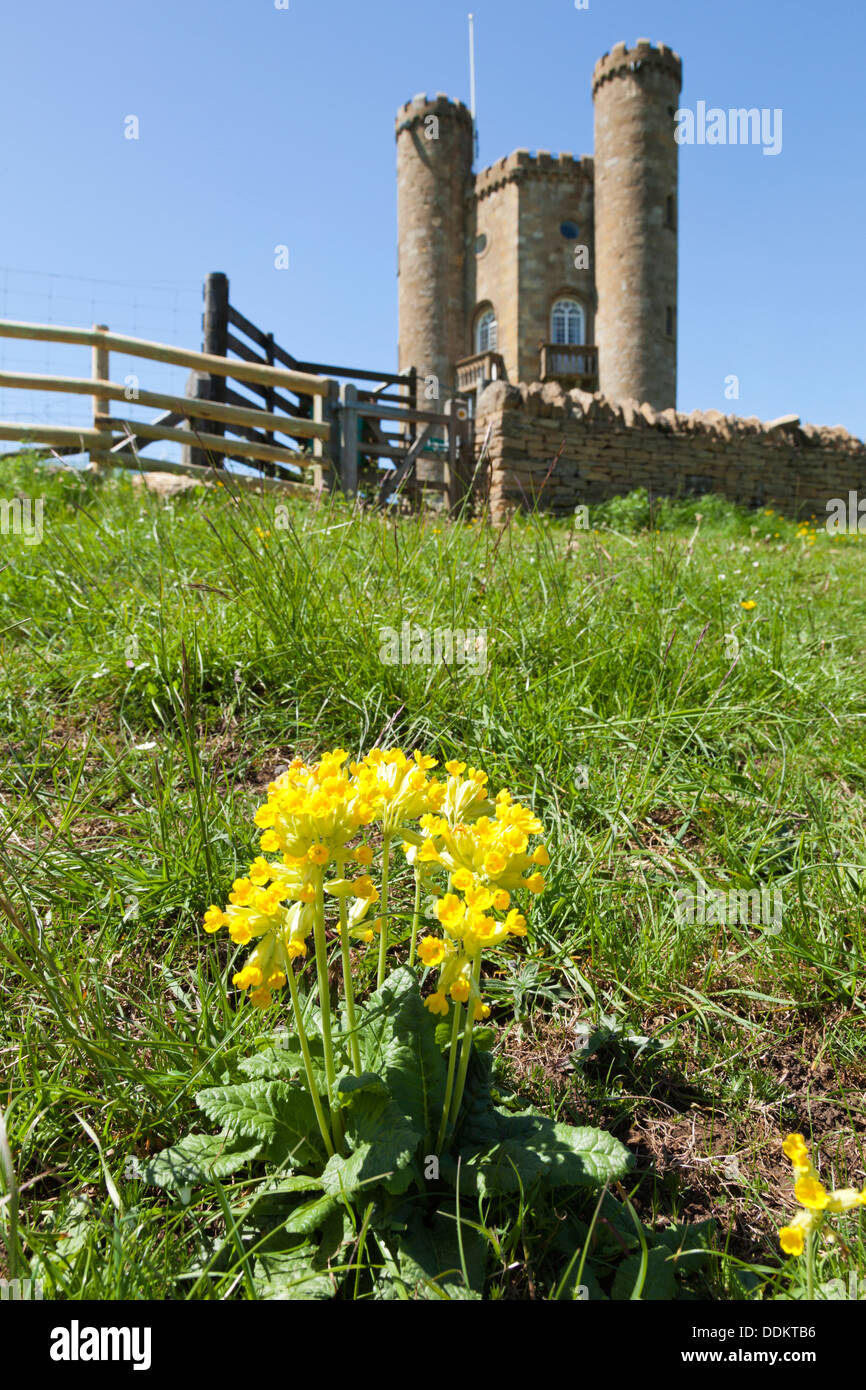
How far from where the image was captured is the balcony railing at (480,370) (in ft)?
71.8

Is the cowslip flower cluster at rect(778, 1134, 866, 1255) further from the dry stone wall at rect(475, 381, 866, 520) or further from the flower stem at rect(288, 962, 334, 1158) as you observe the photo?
the dry stone wall at rect(475, 381, 866, 520)

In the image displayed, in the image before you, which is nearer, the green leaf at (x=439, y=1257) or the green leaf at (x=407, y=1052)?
the green leaf at (x=439, y=1257)

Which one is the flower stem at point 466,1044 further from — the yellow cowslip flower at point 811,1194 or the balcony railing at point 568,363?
the balcony railing at point 568,363

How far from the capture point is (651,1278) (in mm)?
1000

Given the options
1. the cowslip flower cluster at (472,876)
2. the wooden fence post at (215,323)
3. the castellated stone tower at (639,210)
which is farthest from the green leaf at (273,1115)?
the castellated stone tower at (639,210)

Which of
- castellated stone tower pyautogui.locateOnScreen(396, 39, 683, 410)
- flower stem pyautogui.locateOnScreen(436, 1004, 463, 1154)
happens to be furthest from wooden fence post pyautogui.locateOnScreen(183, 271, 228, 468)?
castellated stone tower pyautogui.locateOnScreen(396, 39, 683, 410)

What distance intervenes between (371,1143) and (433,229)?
27.6m

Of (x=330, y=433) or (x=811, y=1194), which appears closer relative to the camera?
(x=811, y=1194)

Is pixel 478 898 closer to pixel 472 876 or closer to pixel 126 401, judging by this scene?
pixel 472 876

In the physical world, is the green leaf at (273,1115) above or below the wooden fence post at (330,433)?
below

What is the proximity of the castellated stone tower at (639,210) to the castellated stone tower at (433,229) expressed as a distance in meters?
4.55

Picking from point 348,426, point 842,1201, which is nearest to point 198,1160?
point 842,1201

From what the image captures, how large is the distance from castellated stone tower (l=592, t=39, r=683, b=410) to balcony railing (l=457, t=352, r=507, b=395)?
320cm
